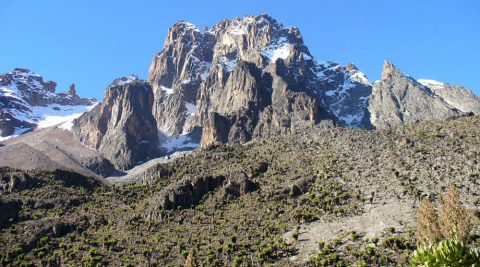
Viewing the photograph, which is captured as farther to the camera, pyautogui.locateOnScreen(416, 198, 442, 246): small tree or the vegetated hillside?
the vegetated hillside

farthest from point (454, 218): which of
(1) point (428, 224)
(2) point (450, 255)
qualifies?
(2) point (450, 255)

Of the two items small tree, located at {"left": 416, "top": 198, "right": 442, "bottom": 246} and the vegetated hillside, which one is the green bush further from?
the vegetated hillside

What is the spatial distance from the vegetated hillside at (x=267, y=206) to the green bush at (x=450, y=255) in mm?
46603

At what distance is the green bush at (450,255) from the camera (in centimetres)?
1988

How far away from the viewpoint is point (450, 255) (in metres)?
20.0

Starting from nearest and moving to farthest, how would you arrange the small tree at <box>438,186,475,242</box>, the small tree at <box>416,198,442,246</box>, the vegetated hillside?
the small tree at <box>438,186,475,242</box>
the small tree at <box>416,198,442,246</box>
the vegetated hillside

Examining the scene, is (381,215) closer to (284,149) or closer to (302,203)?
(302,203)

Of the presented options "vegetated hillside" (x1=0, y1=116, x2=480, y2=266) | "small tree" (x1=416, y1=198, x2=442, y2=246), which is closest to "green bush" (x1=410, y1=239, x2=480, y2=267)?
"small tree" (x1=416, y1=198, x2=442, y2=246)

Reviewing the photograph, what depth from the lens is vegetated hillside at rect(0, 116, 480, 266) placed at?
7556cm

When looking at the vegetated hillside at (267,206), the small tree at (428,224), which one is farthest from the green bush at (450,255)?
the vegetated hillside at (267,206)

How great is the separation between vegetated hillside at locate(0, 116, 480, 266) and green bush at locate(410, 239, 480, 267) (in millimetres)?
46603

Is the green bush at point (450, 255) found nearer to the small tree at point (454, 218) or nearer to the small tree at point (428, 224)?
the small tree at point (454, 218)

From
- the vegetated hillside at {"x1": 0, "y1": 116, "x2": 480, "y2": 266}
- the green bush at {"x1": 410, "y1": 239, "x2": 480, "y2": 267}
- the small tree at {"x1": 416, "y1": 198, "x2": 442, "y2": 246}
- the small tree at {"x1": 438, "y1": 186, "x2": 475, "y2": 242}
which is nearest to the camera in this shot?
the green bush at {"x1": 410, "y1": 239, "x2": 480, "y2": 267}

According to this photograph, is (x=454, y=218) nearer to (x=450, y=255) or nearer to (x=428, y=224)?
(x=428, y=224)
